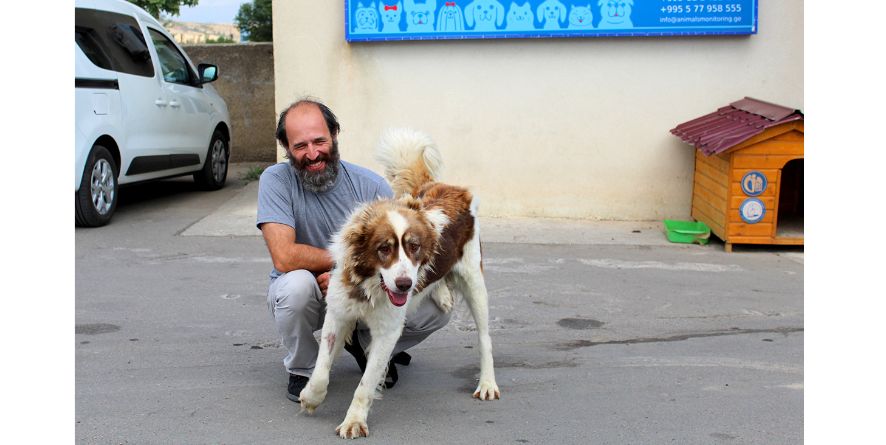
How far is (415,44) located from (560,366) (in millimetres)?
5127

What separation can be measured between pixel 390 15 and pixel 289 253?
5.41 meters

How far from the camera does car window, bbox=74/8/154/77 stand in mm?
8773

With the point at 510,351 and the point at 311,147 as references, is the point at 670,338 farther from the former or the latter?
the point at 311,147

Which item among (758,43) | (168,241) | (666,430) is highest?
(758,43)

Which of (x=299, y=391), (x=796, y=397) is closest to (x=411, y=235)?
(x=299, y=391)

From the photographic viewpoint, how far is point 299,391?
4.38 metres

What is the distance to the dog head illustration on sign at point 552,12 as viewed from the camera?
8.95m

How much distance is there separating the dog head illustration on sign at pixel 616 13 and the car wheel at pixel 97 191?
202 inches

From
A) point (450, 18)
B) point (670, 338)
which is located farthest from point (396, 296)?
point (450, 18)

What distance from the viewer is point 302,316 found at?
4.18m

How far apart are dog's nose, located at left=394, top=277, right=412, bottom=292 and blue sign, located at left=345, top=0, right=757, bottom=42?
5.83m

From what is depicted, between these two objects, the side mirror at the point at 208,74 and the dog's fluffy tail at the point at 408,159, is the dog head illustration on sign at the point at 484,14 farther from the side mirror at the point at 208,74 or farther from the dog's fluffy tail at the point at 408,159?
the dog's fluffy tail at the point at 408,159

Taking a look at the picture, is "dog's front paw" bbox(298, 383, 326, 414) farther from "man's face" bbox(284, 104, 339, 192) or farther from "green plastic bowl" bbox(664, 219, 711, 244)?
"green plastic bowl" bbox(664, 219, 711, 244)

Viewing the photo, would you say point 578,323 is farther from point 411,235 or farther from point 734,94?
point 734,94
